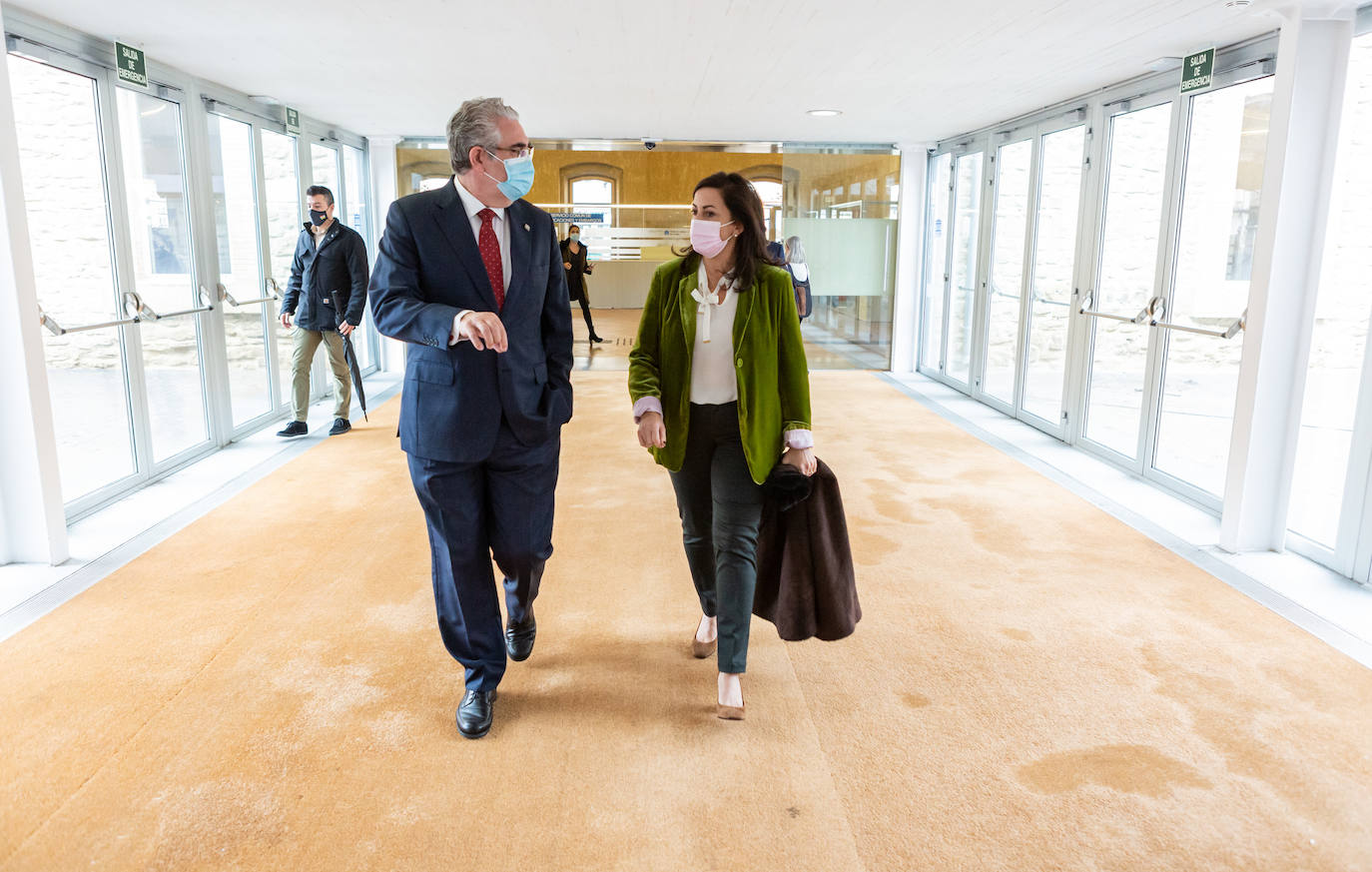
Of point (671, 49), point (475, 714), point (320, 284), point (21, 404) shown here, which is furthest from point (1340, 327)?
point (320, 284)

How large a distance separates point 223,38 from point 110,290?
154 cm

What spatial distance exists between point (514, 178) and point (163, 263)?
4.34 metres

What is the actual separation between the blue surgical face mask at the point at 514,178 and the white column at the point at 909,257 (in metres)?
8.21

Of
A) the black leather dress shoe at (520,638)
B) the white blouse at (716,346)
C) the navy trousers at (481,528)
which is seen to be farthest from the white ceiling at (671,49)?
the black leather dress shoe at (520,638)

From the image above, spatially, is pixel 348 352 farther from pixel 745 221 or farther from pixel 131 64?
pixel 745 221

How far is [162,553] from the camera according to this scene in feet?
13.7

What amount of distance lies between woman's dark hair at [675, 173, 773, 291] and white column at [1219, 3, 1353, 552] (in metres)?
2.74

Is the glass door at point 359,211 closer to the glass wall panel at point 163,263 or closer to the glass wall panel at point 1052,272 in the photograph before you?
the glass wall panel at point 163,263

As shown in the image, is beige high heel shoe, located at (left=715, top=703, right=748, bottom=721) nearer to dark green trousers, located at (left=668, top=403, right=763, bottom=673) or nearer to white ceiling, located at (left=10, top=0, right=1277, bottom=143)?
dark green trousers, located at (left=668, top=403, right=763, bottom=673)

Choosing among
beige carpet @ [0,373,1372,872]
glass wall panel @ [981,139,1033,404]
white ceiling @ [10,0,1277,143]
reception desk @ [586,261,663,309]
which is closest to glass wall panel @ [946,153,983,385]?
glass wall panel @ [981,139,1033,404]

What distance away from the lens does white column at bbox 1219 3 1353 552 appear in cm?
391

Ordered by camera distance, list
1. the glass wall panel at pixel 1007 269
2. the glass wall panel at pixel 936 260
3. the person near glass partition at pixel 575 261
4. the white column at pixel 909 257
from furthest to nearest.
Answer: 1. the person near glass partition at pixel 575 261
2. the white column at pixel 909 257
3. the glass wall panel at pixel 936 260
4. the glass wall panel at pixel 1007 269

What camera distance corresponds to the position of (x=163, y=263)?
575cm

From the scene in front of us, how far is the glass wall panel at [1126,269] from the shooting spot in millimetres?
5801
